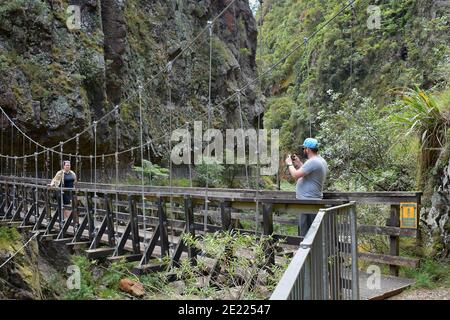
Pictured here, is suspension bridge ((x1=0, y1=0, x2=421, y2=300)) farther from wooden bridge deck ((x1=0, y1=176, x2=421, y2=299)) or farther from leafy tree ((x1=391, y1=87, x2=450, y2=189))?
leafy tree ((x1=391, y1=87, x2=450, y2=189))

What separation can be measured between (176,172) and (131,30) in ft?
18.0

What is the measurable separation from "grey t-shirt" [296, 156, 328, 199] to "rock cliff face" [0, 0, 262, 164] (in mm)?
6874

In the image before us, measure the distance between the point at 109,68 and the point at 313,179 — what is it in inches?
479

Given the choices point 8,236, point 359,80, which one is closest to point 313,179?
point 8,236

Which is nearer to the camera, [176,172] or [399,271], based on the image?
[399,271]

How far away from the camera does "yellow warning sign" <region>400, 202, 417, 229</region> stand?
3.93 meters

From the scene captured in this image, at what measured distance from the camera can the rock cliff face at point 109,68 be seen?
39.7ft

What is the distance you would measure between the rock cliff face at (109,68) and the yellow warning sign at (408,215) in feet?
23.8
